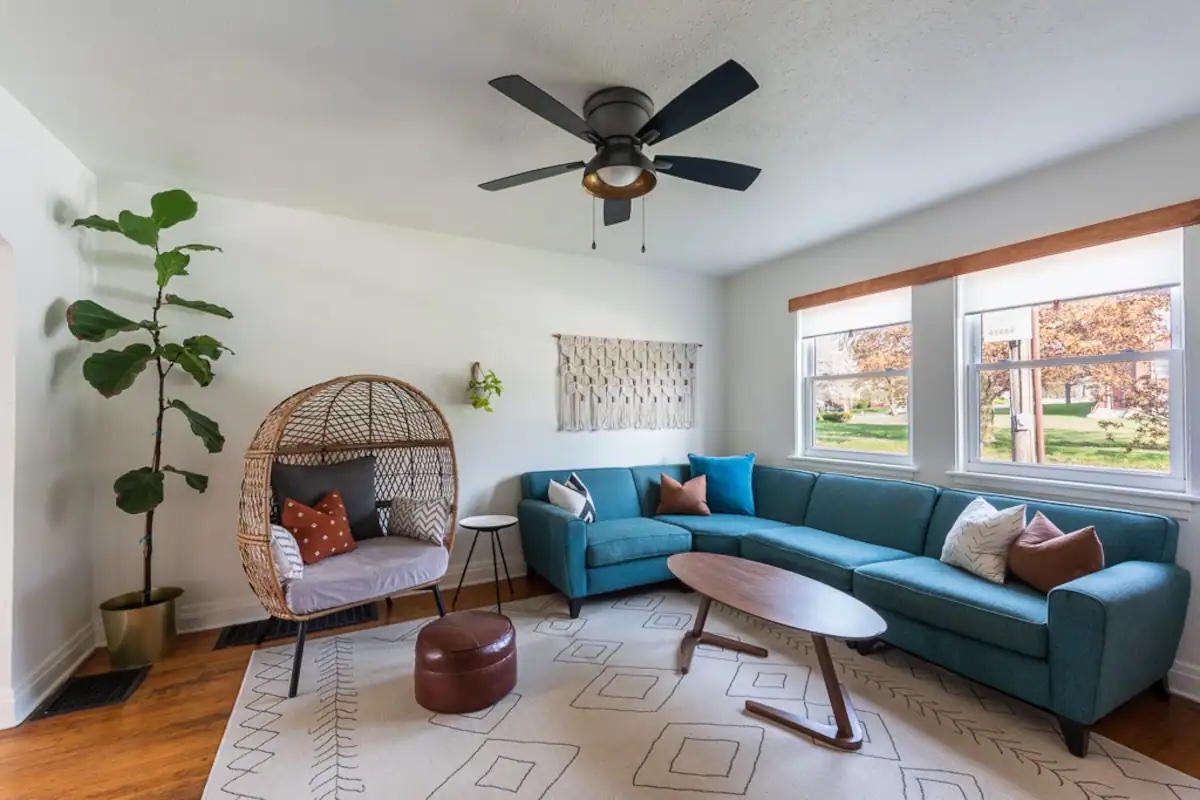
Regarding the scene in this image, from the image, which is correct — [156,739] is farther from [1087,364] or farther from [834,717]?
[1087,364]

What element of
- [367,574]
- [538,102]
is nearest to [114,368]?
[367,574]

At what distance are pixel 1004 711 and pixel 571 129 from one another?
2979mm

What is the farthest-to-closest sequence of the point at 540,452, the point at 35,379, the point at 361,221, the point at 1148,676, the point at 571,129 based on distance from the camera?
the point at 540,452
the point at 361,221
the point at 35,379
the point at 1148,676
the point at 571,129

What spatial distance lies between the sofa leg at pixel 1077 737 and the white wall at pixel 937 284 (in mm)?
901

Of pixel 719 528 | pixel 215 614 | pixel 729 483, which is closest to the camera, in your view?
pixel 215 614

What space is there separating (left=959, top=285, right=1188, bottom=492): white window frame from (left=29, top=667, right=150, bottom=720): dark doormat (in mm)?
4662

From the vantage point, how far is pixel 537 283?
13.5 ft

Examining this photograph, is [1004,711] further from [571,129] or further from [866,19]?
[571,129]

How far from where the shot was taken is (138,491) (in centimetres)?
253

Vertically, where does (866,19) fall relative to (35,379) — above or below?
above

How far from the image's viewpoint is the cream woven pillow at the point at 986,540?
2473 mm

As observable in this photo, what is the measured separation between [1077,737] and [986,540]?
85 cm

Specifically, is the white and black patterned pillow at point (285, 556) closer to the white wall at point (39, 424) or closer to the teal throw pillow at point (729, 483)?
the white wall at point (39, 424)

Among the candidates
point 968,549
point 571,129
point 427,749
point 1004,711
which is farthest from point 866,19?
point 427,749
